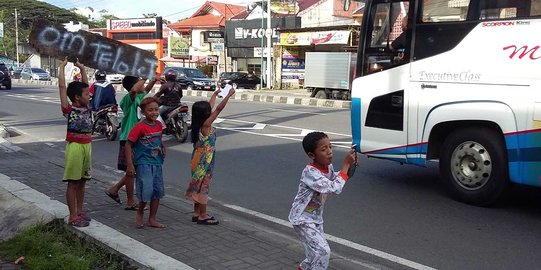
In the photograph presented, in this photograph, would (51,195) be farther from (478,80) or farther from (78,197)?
(478,80)

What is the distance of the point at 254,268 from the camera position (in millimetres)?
4176

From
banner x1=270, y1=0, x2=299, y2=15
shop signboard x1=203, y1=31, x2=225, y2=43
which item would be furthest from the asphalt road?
shop signboard x1=203, y1=31, x2=225, y2=43

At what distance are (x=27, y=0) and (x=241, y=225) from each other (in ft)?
310

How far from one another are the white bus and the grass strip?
4.07 meters

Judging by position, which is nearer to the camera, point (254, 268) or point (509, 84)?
point (254, 268)

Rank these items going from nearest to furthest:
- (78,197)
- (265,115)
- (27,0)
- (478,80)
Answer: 1. (78,197)
2. (478,80)
3. (265,115)
4. (27,0)

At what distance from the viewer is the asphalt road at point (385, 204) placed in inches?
191

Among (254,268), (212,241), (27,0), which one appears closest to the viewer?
(254,268)

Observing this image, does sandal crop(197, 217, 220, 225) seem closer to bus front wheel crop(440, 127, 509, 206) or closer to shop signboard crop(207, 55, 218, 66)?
bus front wheel crop(440, 127, 509, 206)

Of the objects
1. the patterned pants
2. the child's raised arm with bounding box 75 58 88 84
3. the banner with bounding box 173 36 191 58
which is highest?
the banner with bounding box 173 36 191 58

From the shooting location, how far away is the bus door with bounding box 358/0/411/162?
22.5ft

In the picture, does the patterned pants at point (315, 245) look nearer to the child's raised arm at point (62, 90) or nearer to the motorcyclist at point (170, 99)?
the child's raised arm at point (62, 90)

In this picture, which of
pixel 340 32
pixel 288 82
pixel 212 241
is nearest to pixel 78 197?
pixel 212 241

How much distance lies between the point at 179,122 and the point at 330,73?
14784 millimetres
